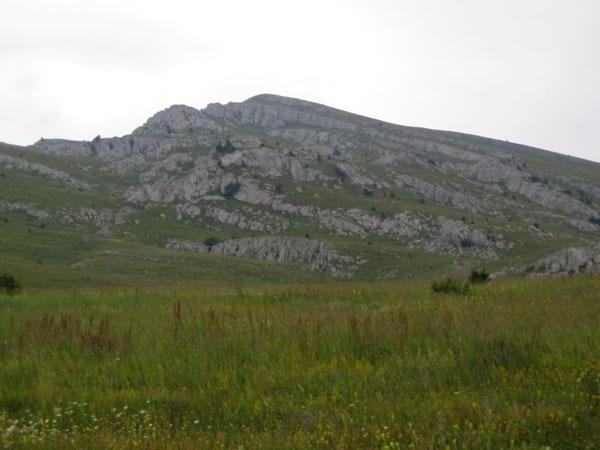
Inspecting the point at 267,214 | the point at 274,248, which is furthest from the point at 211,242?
the point at 267,214

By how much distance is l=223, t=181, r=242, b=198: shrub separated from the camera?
120250mm

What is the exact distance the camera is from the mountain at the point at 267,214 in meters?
69.8

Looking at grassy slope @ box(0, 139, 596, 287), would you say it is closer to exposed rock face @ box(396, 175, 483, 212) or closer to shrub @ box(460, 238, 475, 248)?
shrub @ box(460, 238, 475, 248)

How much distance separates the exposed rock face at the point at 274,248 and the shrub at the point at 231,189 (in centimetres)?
2780

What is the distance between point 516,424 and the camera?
16.3ft

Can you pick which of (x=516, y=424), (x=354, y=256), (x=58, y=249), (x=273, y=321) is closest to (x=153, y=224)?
(x=58, y=249)

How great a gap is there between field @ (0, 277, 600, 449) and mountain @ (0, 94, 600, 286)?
42643 millimetres

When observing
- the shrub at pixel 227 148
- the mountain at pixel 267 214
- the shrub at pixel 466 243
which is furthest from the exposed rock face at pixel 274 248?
the shrub at pixel 227 148

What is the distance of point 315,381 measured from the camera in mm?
6949

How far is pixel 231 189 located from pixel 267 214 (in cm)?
1455

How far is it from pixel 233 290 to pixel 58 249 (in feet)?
200

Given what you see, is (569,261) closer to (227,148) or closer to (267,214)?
(267,214)

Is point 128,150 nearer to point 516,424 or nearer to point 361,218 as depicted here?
point 361,218

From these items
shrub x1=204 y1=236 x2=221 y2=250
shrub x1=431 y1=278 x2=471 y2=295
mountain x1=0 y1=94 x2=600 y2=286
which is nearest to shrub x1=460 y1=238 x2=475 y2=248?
mountain x1=0 y1=94 x2=600 y2=286
